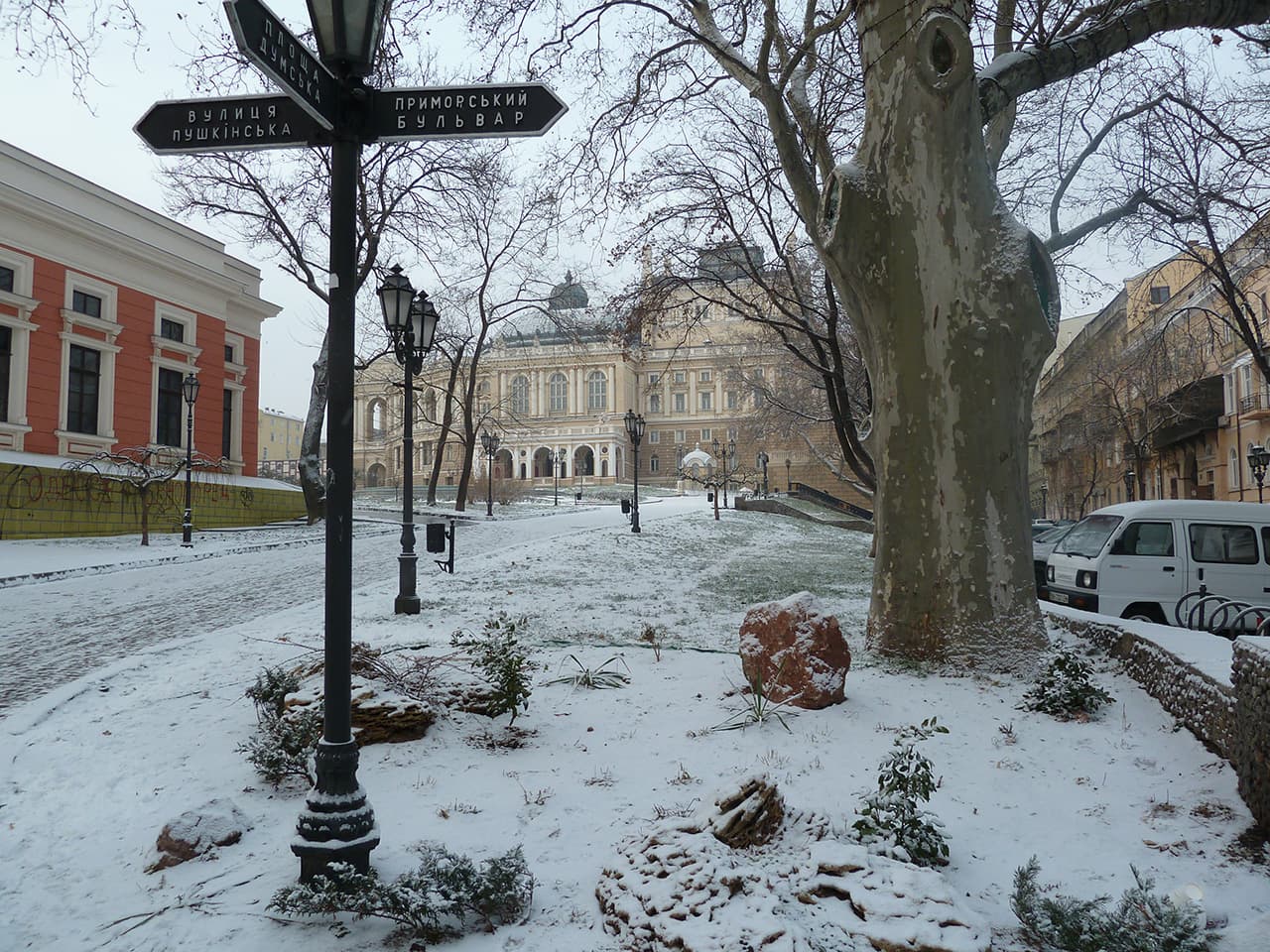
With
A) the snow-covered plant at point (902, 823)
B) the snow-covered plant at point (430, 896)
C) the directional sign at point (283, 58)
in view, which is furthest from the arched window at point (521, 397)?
the snow-covered plant at point (430, 896)

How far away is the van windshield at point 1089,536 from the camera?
1116cm

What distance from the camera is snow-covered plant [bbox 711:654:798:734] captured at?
4973 millimetres

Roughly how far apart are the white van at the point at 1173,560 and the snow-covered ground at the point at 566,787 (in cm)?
532

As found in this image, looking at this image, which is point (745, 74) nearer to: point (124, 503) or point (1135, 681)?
point (1135, 681)

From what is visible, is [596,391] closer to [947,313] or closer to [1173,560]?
[1173,560]

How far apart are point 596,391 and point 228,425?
5979cm

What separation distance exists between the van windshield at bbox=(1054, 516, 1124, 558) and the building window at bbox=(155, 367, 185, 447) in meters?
27.0

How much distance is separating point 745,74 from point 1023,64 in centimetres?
273

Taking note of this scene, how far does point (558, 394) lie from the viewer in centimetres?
8944

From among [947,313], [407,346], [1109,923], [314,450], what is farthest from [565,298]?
[1109,923]

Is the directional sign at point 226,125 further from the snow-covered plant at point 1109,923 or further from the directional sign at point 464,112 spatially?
the snow-covered plant at point 1109,923

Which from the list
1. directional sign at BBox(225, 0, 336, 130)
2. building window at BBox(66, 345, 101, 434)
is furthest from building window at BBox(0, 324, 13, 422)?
directional sign at BBox(225, 0, 336, 130)

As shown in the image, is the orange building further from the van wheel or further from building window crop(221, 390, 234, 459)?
the van wheel

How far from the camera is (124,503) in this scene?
915 inches
